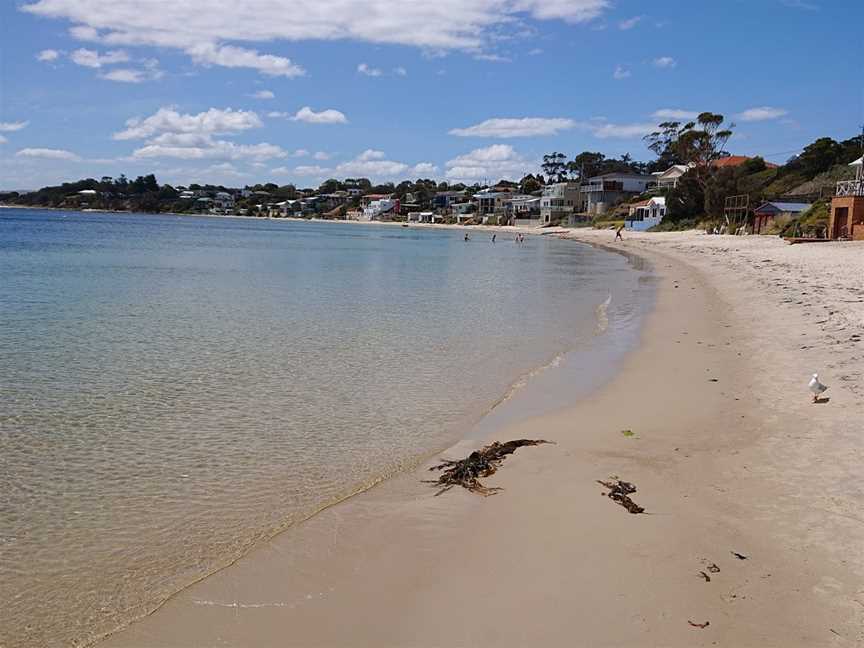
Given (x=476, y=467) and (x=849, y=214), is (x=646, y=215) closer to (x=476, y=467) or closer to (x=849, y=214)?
(x=849, y=214)

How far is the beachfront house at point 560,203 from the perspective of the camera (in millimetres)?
119375

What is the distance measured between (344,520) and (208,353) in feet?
26.7

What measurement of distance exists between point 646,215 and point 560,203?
36171mm

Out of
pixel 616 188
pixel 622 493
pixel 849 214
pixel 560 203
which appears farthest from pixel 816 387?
pixel 560 203

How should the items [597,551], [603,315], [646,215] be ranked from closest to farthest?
1. [597,551]
2. [603,315]
3. [646,215]

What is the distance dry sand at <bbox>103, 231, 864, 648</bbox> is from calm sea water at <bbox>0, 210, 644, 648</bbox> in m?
0.59

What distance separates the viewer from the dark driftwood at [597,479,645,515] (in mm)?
5723

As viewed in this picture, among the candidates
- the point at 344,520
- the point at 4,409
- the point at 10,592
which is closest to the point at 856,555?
the point at 344,520

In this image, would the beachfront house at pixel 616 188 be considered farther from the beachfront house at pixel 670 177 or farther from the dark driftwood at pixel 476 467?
the dark driftwood at pixel 476 467

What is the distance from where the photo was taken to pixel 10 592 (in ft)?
16.0

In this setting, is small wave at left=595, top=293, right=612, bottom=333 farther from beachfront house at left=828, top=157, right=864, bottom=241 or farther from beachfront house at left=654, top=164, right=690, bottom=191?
beachfront house at left=654, top=164, right=690, bottom=191

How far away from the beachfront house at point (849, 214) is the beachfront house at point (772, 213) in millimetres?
8932

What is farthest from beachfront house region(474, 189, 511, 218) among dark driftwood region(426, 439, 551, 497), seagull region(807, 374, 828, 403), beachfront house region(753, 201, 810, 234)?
dark driftwood region(426, 439, 551, 497)

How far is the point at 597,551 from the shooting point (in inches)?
197
